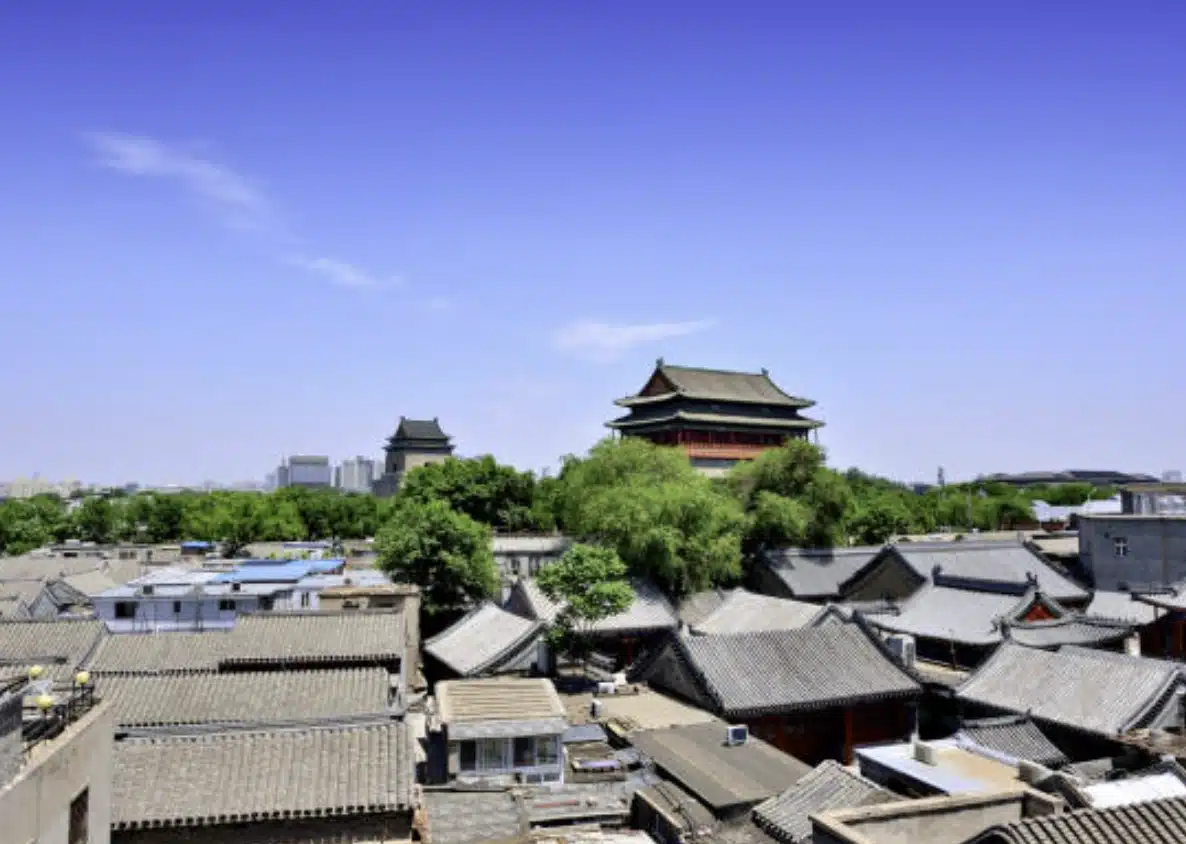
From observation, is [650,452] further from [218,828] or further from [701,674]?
[218,828]

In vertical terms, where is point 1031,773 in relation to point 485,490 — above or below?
below

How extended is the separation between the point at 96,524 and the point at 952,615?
241 feet

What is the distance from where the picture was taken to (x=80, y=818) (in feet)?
28.6

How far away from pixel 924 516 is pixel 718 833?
210ft

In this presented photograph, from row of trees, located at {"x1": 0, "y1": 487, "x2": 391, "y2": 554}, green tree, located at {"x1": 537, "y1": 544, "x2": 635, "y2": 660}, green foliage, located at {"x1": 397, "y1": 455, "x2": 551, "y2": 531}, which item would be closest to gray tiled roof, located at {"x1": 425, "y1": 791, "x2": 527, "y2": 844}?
green tree, located at {"x1": 537, "y1": 544, "x2": 635, "y2": 660}

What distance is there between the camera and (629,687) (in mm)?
24344

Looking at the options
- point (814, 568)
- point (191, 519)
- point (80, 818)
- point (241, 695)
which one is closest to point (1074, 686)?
point (241, 695)

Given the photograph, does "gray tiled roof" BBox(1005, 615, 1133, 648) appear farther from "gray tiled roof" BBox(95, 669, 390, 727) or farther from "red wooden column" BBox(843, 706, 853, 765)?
"gray tiled roof" BBox(95, 669, 390, 727)

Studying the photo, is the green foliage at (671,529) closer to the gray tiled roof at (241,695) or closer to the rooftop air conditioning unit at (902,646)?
the rooftop air conditioning unit at (902,646)

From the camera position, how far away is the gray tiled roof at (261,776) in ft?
40.9

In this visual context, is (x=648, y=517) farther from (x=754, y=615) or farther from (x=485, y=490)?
(x=485, y=490)

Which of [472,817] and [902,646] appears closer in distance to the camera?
[472,817]

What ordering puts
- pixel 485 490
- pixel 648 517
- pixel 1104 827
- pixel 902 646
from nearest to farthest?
pixel 1104 827, pixel 902 646, pixel 648 517, pixel 485 490

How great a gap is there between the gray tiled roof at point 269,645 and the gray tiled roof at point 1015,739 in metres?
13.8
